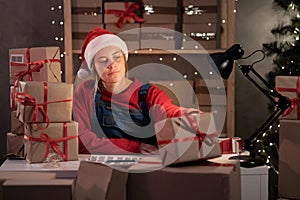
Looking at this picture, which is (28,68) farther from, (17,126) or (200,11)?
(200,11)

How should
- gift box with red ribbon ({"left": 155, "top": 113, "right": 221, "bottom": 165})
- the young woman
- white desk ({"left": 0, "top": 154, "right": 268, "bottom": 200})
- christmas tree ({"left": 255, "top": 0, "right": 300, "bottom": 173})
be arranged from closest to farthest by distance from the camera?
gift box with red ribbon ({"left": 155, "top": 113, "right": 221, "bottom": 165}) → white desk ({"left": 0, "top": 154, "right": 268, "bottom": 200}) → the young woman → christmas tree ({"left": 255, "top": 0, "right": 300, "bottom": 173})

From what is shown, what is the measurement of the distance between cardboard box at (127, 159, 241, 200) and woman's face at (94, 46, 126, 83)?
0.96m

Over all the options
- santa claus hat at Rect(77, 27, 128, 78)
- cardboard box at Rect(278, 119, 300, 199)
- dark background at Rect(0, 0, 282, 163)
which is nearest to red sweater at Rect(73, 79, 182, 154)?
santa claus hat at Rect(77, 27, 128, 78)

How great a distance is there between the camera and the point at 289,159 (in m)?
3.54

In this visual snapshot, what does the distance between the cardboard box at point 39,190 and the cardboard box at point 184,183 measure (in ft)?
0.90

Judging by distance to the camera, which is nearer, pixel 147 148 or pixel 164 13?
pixel 147 148

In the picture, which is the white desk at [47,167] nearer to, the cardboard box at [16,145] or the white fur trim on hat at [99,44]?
the cardboard box at [16,145]

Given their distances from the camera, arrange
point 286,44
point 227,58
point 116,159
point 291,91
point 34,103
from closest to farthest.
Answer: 1. point 116,159
2. point 34,103
3. point 227,58
4. point 291,91
5. point 286,44

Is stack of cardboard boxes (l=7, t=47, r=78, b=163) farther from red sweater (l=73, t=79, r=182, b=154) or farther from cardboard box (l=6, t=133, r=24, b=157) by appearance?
red sweater (l=73, t=79, r=182, b=154)

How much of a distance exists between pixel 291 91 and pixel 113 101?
3.27 ft

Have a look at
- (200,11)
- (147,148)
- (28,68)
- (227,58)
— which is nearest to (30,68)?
(28,68)

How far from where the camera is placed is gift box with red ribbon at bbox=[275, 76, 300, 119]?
3.52 meters

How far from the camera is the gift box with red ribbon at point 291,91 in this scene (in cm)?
352

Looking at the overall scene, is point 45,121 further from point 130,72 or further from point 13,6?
point 13,6
